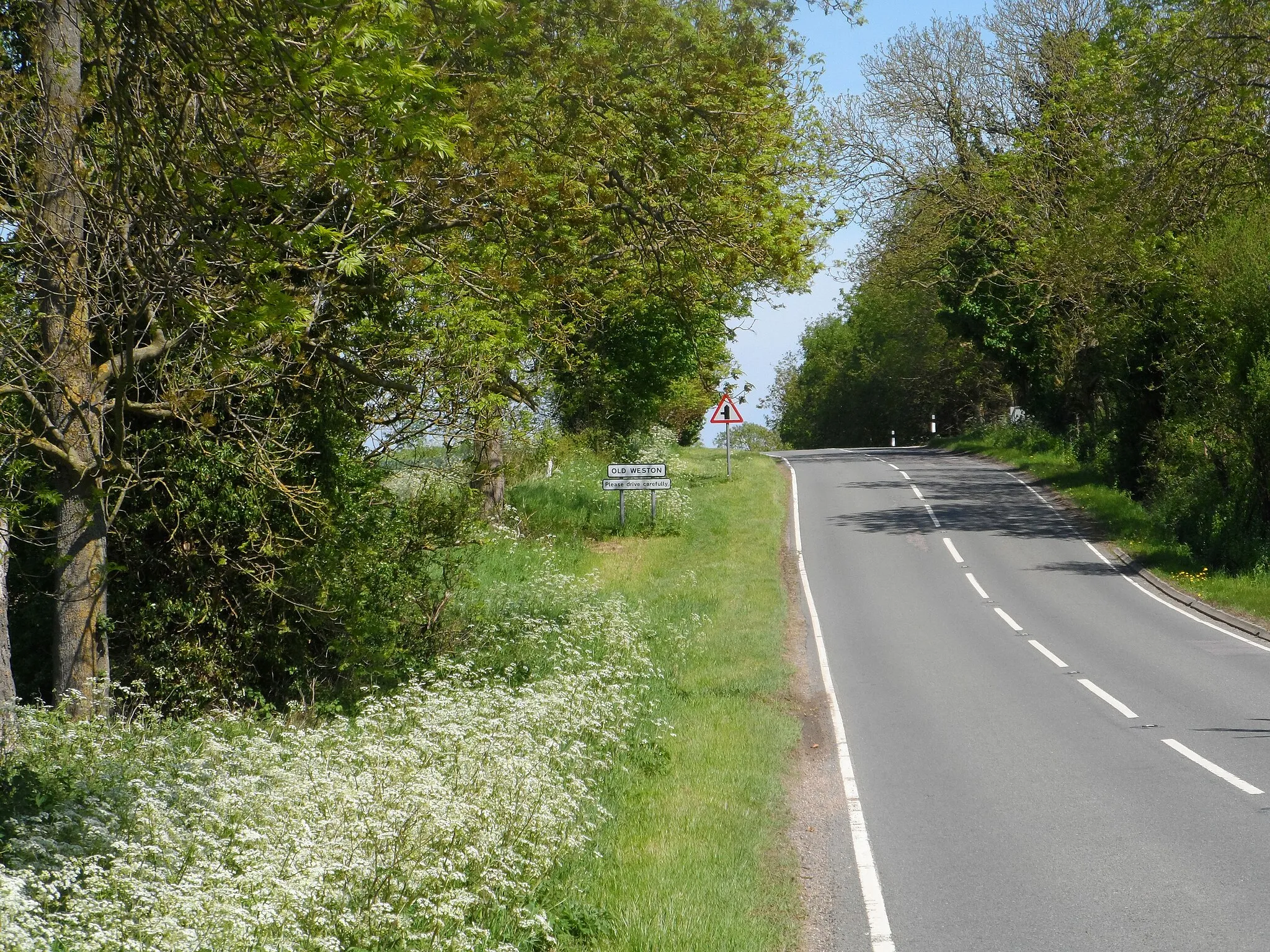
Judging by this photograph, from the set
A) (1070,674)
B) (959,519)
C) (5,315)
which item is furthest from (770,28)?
(959,519)

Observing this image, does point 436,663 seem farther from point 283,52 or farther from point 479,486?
point 283,52

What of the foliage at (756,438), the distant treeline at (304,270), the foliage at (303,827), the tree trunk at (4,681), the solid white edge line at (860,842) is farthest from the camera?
the foliage at (756,438)

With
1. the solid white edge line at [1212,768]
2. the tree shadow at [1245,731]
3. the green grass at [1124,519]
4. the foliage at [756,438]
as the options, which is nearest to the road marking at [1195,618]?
the green grass at [1124,519]

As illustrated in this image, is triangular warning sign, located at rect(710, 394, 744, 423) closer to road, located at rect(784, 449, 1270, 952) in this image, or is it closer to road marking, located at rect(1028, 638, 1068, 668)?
road, located at rect(784, 449, 1270, 952)

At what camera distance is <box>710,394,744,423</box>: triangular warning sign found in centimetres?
3103

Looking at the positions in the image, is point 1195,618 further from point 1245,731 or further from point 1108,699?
point 1245,731

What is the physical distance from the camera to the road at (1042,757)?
23.1 feet

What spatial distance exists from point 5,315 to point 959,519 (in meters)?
26.3

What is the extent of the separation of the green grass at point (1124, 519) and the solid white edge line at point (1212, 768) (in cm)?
1018

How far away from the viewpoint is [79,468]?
10.1 meters

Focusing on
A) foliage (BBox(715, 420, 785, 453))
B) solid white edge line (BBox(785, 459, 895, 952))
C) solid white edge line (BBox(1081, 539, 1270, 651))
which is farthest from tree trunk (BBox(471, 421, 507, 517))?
foliage (BBox(715, 420, 785, 453))

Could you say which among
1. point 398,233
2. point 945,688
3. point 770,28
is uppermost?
point 770,28

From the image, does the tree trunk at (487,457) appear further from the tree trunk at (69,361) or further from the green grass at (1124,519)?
the green grass at (1124,519)

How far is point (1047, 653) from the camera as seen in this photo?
1739cm
